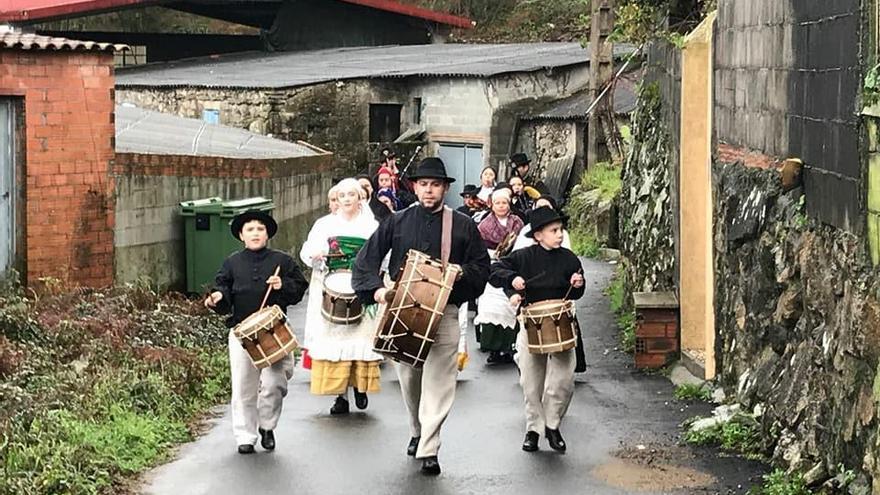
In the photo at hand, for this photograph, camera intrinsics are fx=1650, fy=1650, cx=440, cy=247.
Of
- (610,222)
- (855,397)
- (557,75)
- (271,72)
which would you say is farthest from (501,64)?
(855,397)

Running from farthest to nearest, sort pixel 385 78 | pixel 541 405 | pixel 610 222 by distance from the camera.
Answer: pixel 385 78 → pixel 610 222 → pixel 541 405

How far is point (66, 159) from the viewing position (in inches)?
664

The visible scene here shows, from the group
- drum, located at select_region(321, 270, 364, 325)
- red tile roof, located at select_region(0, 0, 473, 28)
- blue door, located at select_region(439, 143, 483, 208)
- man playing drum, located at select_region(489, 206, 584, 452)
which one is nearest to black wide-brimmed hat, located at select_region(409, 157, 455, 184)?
man playing drum, located at select_region(489, 206, 584, 452)

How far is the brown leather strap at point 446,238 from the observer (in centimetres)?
1020

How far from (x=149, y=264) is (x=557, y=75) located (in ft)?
57.0

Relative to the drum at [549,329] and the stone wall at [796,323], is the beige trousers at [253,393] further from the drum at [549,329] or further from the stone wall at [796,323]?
the stone wall at [796,323]

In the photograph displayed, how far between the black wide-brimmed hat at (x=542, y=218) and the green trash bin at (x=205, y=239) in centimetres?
788

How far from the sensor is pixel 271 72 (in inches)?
1362

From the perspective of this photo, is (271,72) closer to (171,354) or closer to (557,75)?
(557,75)

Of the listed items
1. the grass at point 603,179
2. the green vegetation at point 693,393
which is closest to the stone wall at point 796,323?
the green vegetation at point 693,393

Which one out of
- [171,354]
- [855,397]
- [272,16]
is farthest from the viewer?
[272,16]

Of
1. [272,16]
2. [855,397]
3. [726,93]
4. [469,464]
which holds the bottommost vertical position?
[469,464]

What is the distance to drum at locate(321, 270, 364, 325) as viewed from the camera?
1241cm

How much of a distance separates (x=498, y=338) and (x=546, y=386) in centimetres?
417
